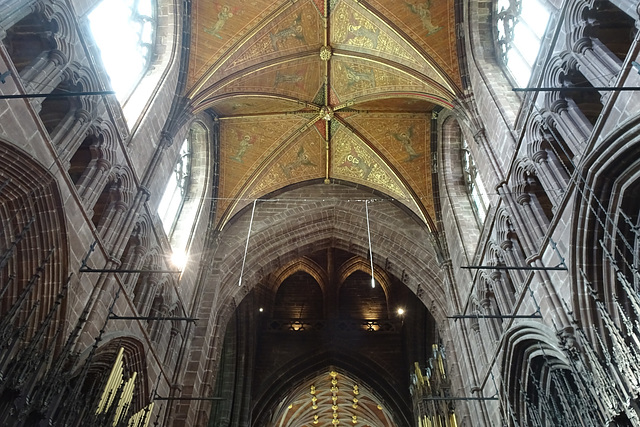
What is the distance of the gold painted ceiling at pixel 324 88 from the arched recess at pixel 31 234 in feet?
18.8

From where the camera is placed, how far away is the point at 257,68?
13.3m

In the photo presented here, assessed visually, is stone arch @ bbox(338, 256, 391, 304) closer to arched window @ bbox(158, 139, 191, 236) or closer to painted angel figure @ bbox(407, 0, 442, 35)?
arched window @ bbox(158, 139, 191, 236)

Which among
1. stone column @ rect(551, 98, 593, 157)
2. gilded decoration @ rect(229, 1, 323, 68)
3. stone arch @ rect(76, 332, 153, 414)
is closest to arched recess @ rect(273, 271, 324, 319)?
gilded decoration @ rect(229, 1, 323, 68)

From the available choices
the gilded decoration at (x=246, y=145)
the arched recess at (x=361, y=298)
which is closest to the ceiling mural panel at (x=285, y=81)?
the gilded decoration at (x=246, y=145)

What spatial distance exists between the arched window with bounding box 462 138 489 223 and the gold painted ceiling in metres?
1.16

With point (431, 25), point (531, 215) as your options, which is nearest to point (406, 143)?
point (431, 25)

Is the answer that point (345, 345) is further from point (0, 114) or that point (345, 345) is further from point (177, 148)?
point (0, 114)

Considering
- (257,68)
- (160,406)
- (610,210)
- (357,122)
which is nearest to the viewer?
(610,210)

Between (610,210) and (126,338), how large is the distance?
782cm

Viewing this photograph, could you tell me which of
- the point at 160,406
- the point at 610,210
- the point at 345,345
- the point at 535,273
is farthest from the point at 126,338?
the point at 345,345

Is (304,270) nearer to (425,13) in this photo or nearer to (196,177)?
(196,177)

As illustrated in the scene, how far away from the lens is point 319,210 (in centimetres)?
1600

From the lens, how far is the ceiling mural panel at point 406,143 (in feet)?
49.2

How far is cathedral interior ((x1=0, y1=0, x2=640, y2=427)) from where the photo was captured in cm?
657
